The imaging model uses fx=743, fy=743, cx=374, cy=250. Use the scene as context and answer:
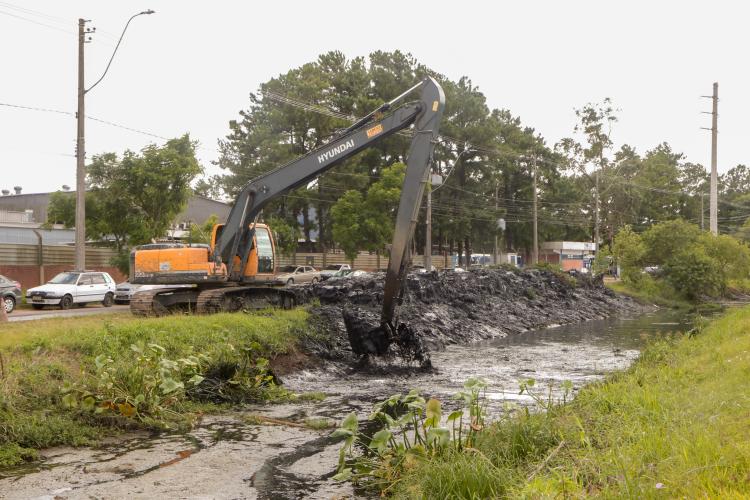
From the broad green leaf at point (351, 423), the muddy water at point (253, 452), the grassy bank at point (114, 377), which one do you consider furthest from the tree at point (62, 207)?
the broad green leaf at point (351, 423)

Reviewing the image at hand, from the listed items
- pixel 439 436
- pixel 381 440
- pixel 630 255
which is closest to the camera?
pixel 439 436

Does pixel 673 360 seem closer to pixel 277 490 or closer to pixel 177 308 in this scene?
pixel 277 490

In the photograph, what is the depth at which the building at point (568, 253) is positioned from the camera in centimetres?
7856

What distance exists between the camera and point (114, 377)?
1112cm

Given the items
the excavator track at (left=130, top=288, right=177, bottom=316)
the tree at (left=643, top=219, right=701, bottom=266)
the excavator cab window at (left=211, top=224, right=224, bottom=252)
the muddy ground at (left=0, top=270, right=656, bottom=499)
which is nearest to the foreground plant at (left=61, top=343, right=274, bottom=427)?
the muddy ground at (left=0, top=270, right=656, bottom=499)

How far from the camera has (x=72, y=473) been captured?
28.4 ft

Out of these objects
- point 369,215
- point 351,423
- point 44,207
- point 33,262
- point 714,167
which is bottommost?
point 351,423

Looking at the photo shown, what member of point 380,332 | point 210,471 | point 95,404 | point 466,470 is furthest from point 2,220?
point 466,470

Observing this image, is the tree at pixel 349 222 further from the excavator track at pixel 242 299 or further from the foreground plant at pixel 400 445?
the foreground plant at pixel 400 445

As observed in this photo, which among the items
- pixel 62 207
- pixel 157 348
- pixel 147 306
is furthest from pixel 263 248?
pixel 62 207

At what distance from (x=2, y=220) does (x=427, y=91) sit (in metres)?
37.7

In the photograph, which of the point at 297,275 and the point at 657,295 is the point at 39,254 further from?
the point at 657,295

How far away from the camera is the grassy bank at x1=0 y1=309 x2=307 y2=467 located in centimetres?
1007

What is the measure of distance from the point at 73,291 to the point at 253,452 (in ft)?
61.4
